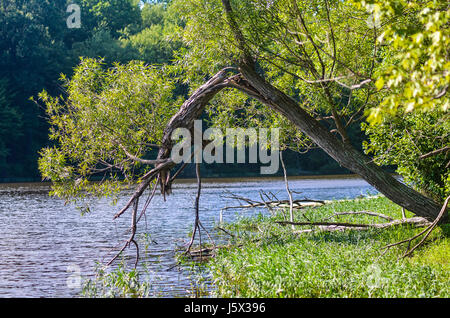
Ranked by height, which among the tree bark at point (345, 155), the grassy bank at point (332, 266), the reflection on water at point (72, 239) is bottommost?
the reflection on water at point (72, 239)

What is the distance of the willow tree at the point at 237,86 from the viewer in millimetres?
12523

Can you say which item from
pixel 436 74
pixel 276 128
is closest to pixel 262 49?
pixel 276 128

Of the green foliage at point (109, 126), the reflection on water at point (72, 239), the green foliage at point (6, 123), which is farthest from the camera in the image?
the green foliage at point (6, 123)

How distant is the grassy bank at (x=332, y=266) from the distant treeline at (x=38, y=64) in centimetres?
3711

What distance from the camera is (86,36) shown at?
69938 millimetres

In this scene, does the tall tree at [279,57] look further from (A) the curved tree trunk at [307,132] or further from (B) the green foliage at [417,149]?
(B) the green foliage at [417,149]

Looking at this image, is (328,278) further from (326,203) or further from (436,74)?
(326,203)

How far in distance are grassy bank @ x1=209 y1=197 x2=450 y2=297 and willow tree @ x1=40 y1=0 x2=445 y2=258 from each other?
4.37 feet

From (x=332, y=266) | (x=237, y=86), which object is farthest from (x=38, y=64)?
(x=332, y=266)

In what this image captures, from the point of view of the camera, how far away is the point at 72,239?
1878 centimetres

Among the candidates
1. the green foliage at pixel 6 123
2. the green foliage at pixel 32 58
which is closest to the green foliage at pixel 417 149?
the green foliage at pixel 32 58

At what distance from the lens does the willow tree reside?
12.5 metres

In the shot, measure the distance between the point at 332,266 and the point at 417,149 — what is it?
514 centimetres

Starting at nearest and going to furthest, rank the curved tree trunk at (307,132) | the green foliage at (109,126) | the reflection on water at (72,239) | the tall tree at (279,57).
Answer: the reflection on water at (72,239)
the tall tree at (279,57)
the curved tree trunk at (307,132)
the green foliage at (109,126)
